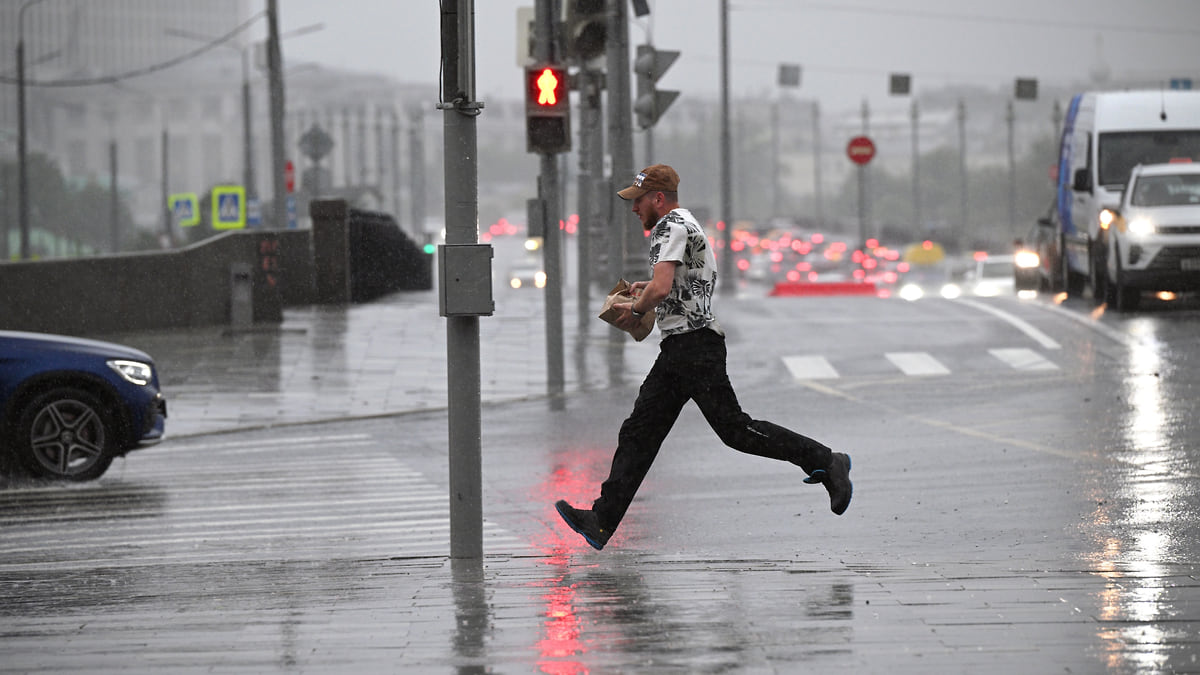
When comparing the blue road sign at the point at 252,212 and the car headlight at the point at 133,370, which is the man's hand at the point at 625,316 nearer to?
the car headlight at the point at 133,370

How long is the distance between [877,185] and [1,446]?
167708 mm

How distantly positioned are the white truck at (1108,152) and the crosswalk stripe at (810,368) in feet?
21.2

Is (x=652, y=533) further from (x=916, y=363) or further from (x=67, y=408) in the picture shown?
(x=916, y=363)

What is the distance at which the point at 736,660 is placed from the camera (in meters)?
5.73

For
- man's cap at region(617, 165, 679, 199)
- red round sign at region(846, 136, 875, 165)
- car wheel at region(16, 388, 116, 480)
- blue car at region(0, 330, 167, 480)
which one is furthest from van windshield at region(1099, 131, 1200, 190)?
red round sign at region(846, 136, 875, 165)

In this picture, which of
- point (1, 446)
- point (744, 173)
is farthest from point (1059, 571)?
point (744, 173)

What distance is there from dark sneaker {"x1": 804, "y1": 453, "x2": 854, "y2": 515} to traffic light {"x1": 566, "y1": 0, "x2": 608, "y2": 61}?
35.2 ft

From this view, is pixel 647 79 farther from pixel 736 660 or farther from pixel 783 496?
pixel 736 660

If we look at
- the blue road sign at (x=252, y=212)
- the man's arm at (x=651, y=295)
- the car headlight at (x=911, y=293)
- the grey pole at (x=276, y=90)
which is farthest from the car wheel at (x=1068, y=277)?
the blue road sign at (x=252, y=212)

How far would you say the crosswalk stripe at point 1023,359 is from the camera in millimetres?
17828

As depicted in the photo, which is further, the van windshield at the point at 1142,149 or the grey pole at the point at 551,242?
the van windshield at the point at 1142,149

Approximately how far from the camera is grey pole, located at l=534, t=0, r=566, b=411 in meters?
17.5

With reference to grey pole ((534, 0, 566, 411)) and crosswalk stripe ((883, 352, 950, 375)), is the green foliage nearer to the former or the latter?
grey pole ((534, 0, 566, 411))

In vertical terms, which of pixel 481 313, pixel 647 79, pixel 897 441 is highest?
pixel 647 79
